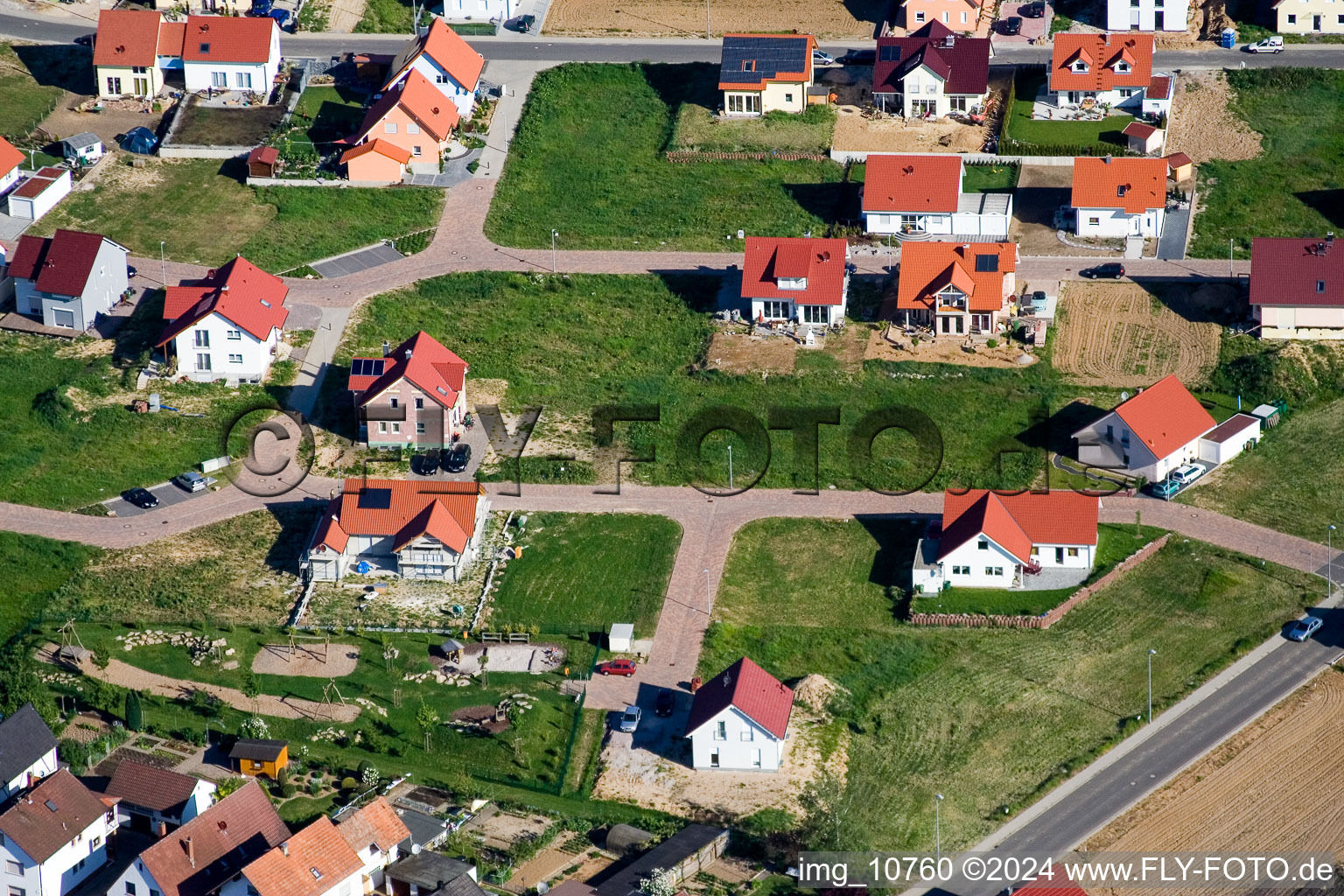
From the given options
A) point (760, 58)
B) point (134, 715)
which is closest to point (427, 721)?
point (134, 715)

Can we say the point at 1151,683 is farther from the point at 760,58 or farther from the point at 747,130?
the point at 760,58

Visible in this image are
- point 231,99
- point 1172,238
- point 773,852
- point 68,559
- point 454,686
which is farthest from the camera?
point 231,99

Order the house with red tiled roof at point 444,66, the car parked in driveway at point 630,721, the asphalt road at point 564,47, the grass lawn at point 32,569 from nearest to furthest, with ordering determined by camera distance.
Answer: the car parked in driveway at point 630,721, the grass lawn at point 32,569, the house with red tiled roof at point 444,66, the asphalt road at point 564,47

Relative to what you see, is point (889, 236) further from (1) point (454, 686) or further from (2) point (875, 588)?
(1) point (454, 686)

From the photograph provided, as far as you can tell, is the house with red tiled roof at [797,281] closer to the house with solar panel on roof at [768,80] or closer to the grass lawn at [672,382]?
the grass lawn at [672,382]

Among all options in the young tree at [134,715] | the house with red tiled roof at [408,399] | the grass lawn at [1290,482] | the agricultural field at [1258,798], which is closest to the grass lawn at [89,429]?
the house with red tiled roof at [408,399]

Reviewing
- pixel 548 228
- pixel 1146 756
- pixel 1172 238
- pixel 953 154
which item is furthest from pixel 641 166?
pixel 1146 756
